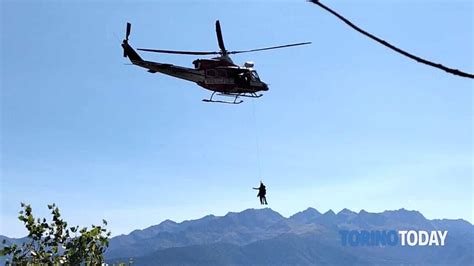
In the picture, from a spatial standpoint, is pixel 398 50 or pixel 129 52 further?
pixel 129 52

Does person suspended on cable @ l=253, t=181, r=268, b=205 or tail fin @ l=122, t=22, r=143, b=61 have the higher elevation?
tail fin @ l=122, t=22, r=143, b=61

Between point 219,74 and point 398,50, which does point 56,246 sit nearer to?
point 219,74

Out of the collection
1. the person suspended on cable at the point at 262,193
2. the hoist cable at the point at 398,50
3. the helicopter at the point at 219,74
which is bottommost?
the hoist cable at the point at 398,50

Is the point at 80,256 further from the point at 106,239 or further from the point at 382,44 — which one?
the point at 382,44

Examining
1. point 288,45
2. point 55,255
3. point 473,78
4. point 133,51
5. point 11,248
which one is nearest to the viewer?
point 473,78

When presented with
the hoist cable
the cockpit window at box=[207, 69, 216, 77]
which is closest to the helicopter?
the cockpit window at box=[207, 69, 216, 77]

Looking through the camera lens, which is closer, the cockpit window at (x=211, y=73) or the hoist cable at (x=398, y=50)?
the hoist cable at (x=398, y=50)

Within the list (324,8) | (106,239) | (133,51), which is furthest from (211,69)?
(324,8)

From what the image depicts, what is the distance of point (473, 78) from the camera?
2.19 m

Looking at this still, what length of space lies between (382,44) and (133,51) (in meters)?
49.7

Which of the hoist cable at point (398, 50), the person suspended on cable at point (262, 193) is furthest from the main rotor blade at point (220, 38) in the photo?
the hoist cable at point (398, 50)

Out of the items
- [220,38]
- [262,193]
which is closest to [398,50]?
[262,193]

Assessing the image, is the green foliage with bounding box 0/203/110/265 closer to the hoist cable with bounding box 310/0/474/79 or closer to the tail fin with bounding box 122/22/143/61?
the tail fin with bounding box 122/22/143/61

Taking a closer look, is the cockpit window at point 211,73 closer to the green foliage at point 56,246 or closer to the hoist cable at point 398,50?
the green foliage at point 56,246
